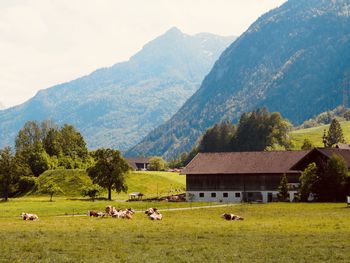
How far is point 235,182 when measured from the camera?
12500cm

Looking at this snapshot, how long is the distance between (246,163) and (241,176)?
13.1ft

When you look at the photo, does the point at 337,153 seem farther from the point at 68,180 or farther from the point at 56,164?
the point at 56,164

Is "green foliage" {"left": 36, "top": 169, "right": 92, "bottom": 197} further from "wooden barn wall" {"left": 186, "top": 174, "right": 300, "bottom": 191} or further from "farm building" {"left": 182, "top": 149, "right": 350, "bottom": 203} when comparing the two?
"farm building" {"left": 182, "top": 149, "right": 350, "bottom": 203}

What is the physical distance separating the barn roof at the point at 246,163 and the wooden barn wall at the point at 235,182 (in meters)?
1.06

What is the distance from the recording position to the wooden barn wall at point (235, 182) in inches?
4776

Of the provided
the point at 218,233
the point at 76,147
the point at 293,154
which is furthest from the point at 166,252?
the point at 76,147

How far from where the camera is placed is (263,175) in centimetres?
12231

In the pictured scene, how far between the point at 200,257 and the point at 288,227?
19.8 m

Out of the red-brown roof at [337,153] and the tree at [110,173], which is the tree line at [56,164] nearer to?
the tree at [110,173]

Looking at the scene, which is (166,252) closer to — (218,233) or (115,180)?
(218,233)

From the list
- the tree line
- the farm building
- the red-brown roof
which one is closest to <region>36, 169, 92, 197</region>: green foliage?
the tree line

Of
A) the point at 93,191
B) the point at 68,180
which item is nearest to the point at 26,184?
the point at 68,180

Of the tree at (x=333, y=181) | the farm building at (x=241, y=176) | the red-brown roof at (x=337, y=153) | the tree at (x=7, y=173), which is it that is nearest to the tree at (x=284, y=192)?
the farm building at (x=241, y=176)

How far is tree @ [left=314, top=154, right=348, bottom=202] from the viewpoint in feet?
325
